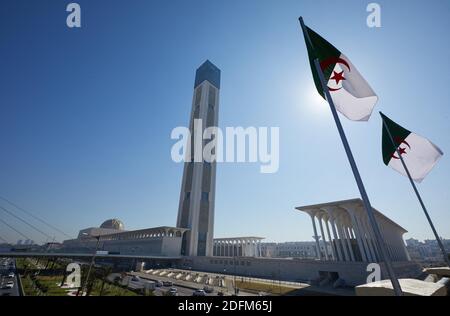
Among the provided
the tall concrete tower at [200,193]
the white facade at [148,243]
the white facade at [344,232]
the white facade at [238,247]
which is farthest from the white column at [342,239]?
the white facade at [148,243]

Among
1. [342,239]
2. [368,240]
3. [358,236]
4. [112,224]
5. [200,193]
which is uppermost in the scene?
[112,224]

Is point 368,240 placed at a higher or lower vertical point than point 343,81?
higher

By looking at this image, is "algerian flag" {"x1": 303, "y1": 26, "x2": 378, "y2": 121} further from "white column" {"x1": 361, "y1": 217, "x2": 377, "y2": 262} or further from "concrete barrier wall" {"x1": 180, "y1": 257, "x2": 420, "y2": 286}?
"white column" {"x1": 361, "y1": 217, "x2": 377, "y2": 262}

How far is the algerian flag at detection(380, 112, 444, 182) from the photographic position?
41.1 feet

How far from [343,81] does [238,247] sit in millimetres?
69306

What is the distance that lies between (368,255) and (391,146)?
32.3 metres

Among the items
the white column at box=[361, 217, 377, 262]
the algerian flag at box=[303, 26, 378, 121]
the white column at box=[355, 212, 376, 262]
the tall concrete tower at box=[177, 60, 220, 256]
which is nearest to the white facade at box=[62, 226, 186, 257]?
the tall concrete tower at box=[177, 60, 220, 256]

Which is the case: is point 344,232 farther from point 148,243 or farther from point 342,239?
point 148,243

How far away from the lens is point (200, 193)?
7025cm

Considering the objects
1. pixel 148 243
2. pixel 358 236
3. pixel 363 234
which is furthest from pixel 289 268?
pixel 148 243
